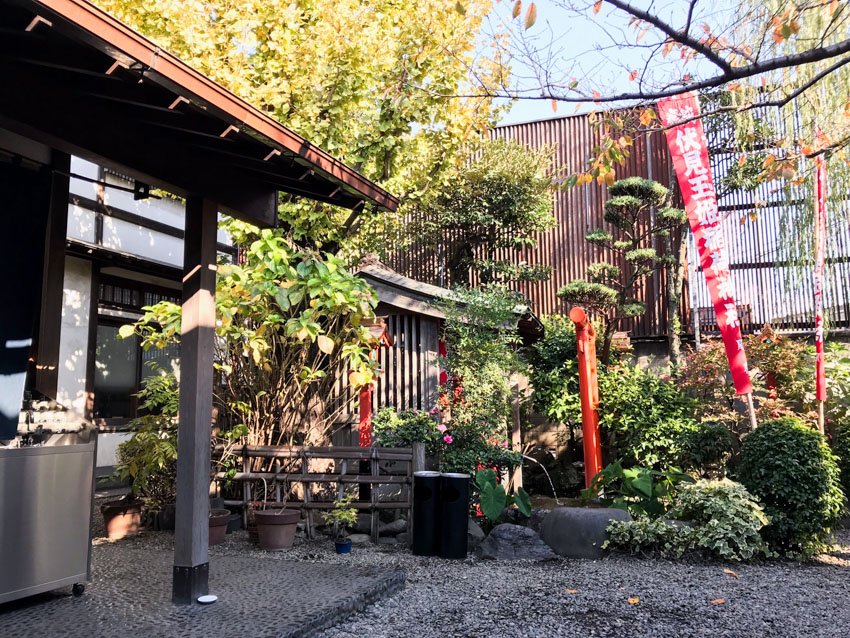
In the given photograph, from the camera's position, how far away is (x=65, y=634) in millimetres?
3590

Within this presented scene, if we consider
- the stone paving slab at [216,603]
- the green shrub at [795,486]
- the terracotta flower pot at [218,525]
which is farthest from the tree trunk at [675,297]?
the stone paving slab at [216,603]

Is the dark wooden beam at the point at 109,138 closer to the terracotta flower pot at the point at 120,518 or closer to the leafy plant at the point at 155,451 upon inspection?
the leafy plant at the point at 155,451

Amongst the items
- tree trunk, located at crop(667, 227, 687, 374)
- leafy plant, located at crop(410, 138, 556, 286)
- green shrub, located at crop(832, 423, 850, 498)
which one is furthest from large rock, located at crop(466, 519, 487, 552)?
leafy plant, located at crop(410, 138, 556, 286)

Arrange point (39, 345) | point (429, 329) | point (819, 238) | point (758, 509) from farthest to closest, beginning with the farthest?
point (429, 329) < point (819, 238) < point (758, 509) < point (39, 345)

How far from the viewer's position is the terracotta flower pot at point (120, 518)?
22.8 feet

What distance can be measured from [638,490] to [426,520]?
2580 millimetres

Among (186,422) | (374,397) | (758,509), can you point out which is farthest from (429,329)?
(186,422)

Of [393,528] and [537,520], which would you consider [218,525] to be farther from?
[537,520]

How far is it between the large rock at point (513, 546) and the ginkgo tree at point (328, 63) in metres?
3.89

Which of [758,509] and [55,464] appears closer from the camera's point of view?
[55,464]

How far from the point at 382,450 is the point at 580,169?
35.5ft

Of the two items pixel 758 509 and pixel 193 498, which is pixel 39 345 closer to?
pixel 193 498

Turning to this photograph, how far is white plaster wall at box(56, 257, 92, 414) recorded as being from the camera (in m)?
9.48

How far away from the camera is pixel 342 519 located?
265 inches
